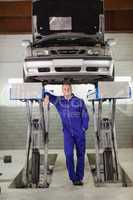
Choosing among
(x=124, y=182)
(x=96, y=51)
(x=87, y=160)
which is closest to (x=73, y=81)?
(x=96, y=51)

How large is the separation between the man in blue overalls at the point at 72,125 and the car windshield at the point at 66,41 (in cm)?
88

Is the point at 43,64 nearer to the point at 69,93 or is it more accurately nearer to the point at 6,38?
the point at 69,93

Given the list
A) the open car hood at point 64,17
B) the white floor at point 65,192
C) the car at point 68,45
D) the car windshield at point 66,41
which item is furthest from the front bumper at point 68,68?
the white floor at point 65,192

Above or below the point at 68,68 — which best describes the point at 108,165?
below

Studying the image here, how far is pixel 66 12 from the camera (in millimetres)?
8750

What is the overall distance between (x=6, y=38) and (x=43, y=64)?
6.72 m

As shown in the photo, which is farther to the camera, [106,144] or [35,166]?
[106,144]

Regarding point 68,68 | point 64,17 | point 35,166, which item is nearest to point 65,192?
point 35,166

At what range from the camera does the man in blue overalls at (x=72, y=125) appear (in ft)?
24.8

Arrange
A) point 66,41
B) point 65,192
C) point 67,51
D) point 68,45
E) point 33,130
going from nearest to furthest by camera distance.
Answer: point 65,192, point 67,51, point 33,130, point 68,45, point 66,41

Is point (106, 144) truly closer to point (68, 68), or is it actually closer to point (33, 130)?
point (33, 130)

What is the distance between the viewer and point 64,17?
8.72m

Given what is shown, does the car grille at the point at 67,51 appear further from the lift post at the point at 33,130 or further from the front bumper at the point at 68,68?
the lift post at the point at 33,130

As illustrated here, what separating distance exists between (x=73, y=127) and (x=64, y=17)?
227 centimetres
